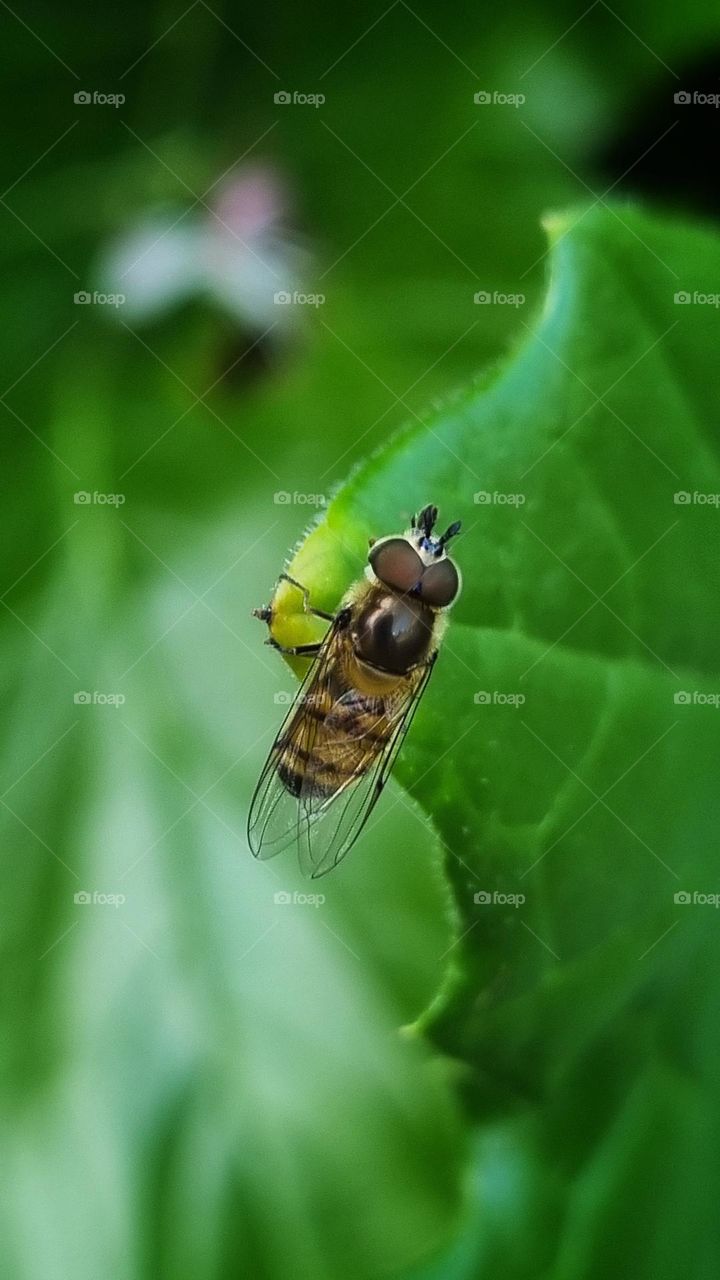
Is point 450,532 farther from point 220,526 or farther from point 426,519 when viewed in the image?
point 220,526

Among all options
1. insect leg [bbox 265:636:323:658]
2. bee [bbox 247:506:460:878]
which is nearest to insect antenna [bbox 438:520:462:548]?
bee [bbox 247:506:460:878]

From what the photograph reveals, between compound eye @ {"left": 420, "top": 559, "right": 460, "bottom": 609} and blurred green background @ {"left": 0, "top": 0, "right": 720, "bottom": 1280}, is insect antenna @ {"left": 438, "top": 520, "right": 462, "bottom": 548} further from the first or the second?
blurred green background @ {"left": 0, "top": 0, "right": 720, "bottom": 1280}

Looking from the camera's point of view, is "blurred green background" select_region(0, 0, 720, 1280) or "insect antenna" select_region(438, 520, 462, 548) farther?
"blurred green background" select_region(0, 0, 720, 1280)

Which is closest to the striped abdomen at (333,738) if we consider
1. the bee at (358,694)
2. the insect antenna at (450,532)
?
the bee at (358,694)

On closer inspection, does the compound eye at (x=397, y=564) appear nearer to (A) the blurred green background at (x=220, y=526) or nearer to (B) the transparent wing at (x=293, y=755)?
(B) the transparent wing at (x=293, y=755)

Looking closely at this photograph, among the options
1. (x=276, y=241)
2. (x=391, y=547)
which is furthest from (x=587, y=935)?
(x=276, y=241)

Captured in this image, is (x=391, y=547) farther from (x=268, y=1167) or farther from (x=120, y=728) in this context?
(x=268, y=1167)
